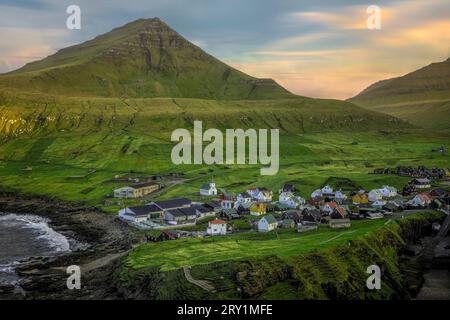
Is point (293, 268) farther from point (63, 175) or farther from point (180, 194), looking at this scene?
point (63, 175)

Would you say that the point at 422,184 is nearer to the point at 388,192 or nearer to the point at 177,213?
the point at 388,192

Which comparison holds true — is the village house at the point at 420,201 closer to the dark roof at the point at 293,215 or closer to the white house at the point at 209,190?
the dark roof at the point at 293,215

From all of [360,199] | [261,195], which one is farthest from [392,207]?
[261,195]

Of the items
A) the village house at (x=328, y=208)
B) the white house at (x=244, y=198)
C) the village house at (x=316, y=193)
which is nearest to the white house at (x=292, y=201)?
the village house at (x=316, y=193)

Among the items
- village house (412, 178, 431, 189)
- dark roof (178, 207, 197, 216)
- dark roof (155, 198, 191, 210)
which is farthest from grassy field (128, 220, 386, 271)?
village house (412, 178, 431, 189)

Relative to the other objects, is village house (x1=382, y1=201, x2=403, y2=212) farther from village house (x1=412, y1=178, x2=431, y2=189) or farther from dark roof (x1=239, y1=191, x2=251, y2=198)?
dark roof (x1=239, y1=191, x2=251, y2=198)
